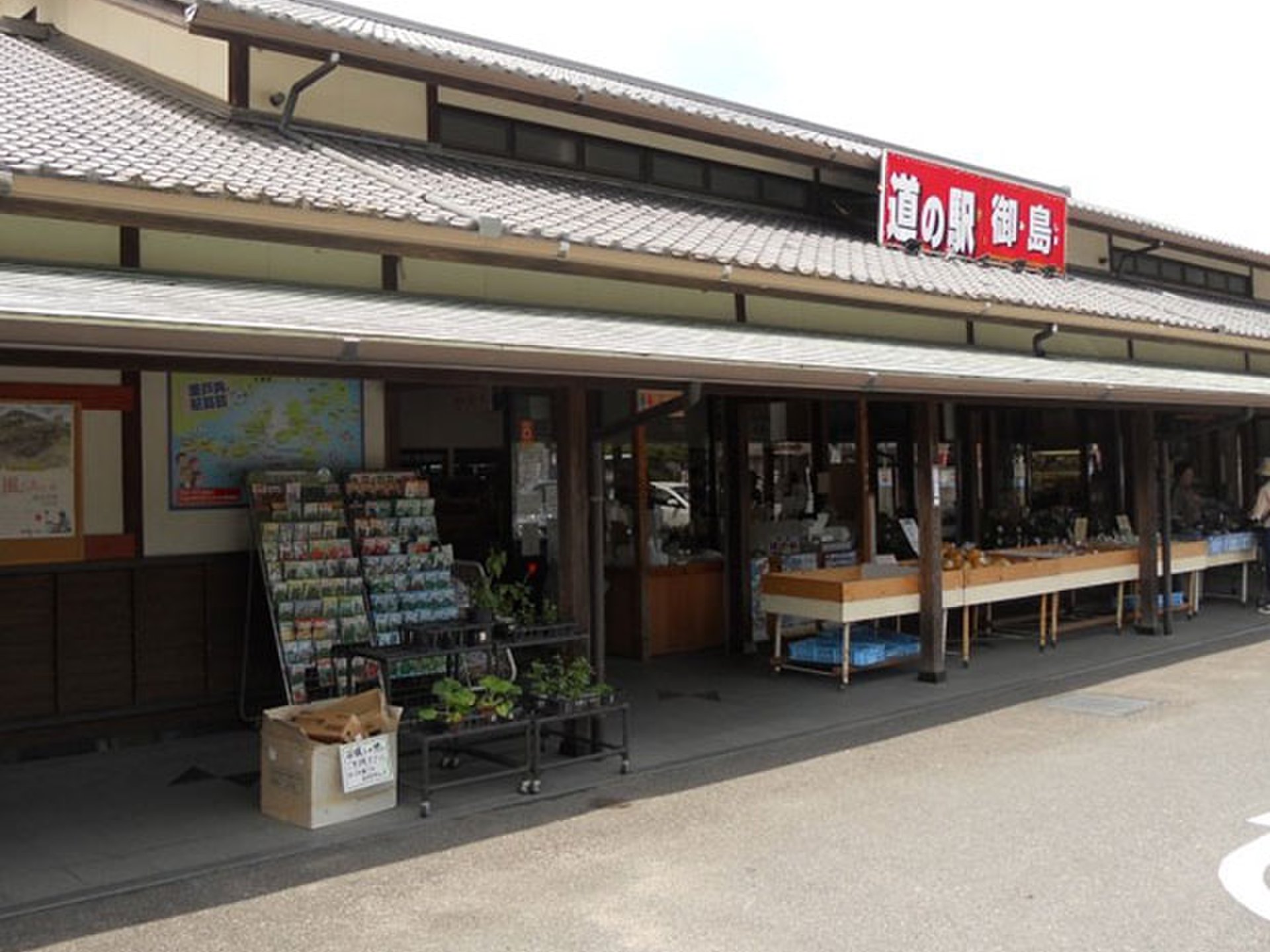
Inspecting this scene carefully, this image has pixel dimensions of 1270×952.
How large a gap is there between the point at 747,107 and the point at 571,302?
5971 mm

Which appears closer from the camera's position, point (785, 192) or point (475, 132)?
point (475, 132)

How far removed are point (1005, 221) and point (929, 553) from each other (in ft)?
18.4

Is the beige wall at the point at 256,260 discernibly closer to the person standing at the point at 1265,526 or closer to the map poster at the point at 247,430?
the map poster at the point at 247,430

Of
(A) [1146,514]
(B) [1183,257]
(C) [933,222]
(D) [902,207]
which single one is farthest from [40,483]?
(B) [1183,257]

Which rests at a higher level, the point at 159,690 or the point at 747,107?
the point at 747,107

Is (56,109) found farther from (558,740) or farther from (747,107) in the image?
(747,107)

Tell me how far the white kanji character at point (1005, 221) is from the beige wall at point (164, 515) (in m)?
9.25

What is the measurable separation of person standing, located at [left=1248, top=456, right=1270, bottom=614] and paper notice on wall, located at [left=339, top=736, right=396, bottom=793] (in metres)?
11.4

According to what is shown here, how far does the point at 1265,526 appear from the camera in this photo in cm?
1377

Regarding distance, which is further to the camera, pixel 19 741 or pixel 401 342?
pixel 19 741

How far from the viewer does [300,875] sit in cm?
524

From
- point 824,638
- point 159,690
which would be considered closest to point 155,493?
point 159,690

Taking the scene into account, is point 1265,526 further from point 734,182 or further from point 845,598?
point 734,182

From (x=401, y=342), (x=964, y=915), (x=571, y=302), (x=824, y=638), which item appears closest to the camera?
(x=964, y=915)
